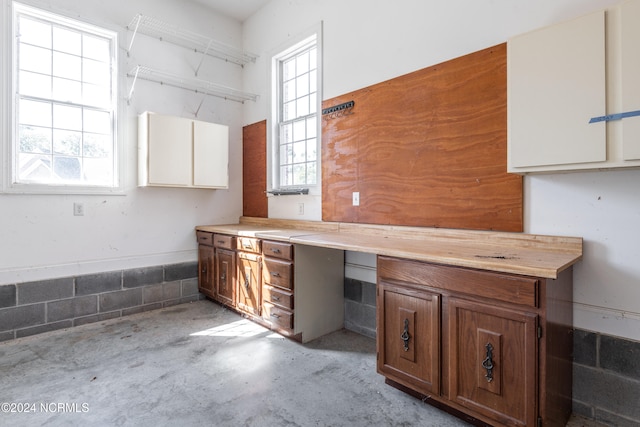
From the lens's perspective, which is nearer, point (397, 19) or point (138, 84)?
point (397, 19)

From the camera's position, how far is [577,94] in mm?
1609

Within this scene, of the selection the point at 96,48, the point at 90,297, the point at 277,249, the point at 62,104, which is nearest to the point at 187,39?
the point at 96,48

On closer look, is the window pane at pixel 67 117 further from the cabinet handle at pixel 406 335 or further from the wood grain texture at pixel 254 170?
the cabinet handle at pixel 406 335

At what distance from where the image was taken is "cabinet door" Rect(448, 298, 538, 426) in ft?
4.97

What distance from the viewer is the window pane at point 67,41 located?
3.24 metres

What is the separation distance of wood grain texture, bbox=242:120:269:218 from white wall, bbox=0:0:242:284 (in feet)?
0.31

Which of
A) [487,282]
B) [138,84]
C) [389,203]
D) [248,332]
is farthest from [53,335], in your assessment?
[487,282]

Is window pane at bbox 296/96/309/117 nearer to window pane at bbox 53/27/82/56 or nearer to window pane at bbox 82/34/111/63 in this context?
window pane at bbox 82/34/111/63

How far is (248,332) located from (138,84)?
2.94 meters

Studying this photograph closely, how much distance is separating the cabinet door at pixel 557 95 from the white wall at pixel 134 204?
3476 millimetres

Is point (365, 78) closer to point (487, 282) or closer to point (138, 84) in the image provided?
point (487, 282)

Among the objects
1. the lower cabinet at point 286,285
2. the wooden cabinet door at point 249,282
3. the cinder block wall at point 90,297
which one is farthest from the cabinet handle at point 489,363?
the cinder block wall at point 90,297

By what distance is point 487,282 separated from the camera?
1627 mm

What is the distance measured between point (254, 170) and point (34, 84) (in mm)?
2299
